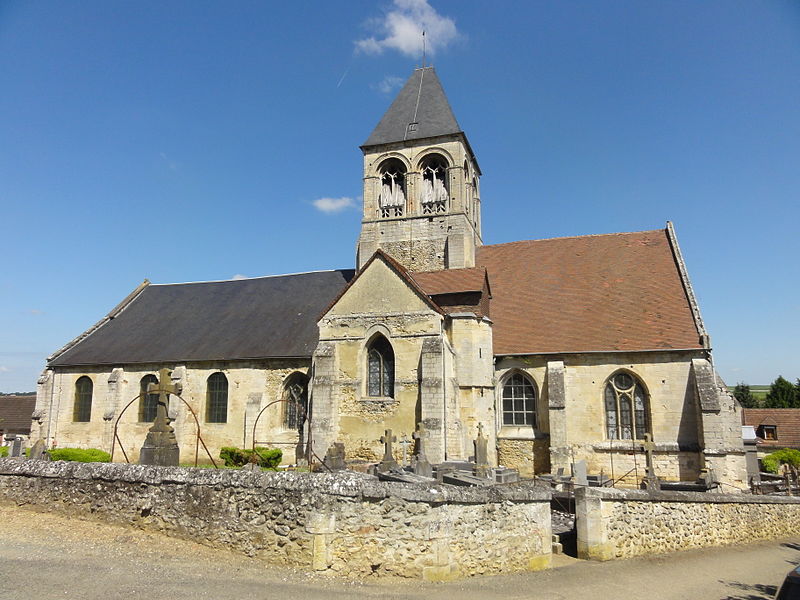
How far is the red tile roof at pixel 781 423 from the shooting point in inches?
1316

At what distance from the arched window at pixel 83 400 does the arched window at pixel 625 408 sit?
2065 centimetres

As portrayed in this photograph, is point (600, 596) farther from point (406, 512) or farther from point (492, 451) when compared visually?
point (492, 451)

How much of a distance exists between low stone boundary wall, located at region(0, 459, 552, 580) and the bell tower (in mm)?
14514

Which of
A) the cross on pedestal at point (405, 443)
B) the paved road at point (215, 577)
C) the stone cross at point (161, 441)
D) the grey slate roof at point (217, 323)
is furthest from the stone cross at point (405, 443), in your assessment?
the paved road at point (215, 577)

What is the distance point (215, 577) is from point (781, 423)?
37613 millimetres

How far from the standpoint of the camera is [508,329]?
20.9m

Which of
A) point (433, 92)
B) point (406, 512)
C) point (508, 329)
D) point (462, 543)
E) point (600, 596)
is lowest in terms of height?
point (600, 596)

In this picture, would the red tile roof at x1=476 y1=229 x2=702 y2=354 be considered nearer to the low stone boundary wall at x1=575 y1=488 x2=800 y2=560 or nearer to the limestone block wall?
the low stone boundary wall at x1=575 y1=488 x2=800 y2=560

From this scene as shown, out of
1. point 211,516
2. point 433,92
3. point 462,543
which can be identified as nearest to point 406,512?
point 462,543

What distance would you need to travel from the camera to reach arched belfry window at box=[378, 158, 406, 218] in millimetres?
24234

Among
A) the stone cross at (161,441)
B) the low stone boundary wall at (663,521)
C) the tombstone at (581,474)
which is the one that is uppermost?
the stone cross at (161,441)

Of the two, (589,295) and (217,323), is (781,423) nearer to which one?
(589,295)

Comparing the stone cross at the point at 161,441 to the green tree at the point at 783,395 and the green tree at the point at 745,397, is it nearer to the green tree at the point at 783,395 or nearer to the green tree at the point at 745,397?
the green tree at the point at 783,395

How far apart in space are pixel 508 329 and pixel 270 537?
1438 cm
